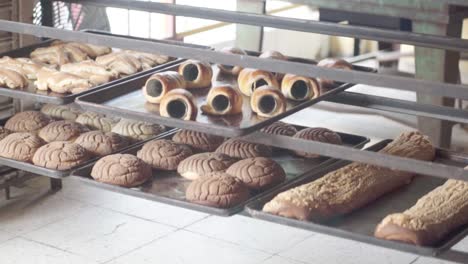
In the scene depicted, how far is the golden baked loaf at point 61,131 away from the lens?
116 inches

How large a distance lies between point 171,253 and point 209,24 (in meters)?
2.72

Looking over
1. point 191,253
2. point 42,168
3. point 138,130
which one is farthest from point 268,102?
point 191,253

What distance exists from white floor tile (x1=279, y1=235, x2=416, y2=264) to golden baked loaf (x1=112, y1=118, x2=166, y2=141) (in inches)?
32.5

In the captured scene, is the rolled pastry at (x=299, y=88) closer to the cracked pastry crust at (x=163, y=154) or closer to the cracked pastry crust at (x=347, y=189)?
the cracked pastry crust at (x=347, y=189)

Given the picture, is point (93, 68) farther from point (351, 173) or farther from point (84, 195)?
point (84, 195)

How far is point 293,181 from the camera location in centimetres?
256

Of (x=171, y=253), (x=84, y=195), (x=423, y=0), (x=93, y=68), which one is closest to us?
(x=93, y=68)

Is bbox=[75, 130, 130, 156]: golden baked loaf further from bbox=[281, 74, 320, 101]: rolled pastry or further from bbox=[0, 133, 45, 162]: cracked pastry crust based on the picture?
bbox=[281, 74, 320, 101]: rolled pastry

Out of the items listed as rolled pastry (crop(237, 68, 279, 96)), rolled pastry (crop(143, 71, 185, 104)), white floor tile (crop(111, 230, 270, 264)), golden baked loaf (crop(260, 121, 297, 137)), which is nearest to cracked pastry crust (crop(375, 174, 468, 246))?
golden baked loaf (crop(260, 121, 297, 137))

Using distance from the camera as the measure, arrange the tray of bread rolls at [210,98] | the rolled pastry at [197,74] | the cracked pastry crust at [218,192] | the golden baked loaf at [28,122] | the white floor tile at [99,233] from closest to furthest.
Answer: the cracked pastry crust at [218,192] < the tray of bread rolls at [210,98] < the rolled pastry at [197,74] < the golden baked loaf at [28,122] < the white floor tile at [99,233]

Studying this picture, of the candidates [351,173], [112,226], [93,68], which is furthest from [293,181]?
[112,226]

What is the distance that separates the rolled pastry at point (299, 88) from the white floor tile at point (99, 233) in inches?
44.8

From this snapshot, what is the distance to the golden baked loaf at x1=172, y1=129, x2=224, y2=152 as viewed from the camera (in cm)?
286

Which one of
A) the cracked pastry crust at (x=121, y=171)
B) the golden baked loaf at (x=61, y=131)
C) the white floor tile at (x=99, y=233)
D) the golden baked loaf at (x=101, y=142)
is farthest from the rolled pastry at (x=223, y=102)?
the white floor tile at (x=99, y=233)
